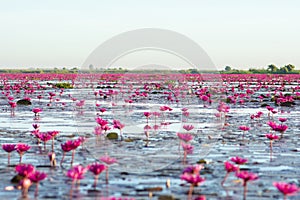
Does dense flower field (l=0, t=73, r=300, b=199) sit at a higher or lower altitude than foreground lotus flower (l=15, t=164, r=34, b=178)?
lower

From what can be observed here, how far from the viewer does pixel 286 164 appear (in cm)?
794

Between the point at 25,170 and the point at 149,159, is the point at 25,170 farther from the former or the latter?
the point at 149,159

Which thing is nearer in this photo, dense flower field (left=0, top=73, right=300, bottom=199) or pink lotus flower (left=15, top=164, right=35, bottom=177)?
pink lotus flower (left=15, top=164, right=35, bottom=177)

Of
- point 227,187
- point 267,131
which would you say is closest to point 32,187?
point 227,187

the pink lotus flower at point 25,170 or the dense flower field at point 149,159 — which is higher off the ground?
the pink lotus flower at point 25,170

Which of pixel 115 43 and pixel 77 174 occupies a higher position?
pixel 115 43

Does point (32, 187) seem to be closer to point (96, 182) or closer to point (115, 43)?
point (96, 182)

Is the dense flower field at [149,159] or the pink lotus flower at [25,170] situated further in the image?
the dense flower field at [149,159]

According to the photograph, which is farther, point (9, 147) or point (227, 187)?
point (9, 147)

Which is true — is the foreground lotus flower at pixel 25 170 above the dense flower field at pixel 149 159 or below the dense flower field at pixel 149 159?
above

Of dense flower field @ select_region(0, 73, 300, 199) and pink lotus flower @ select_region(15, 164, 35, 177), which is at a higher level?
pink lotus flower @ select_region(15, 164, 35, 177)

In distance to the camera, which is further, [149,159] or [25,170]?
[149,159]

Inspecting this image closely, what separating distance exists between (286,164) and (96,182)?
312 cm

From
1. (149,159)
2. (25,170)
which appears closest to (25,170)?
(25,170)
